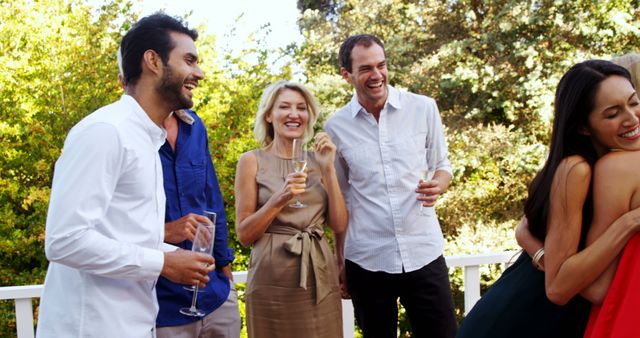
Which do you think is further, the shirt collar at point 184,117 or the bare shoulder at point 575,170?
the shirt collar at point 184,117

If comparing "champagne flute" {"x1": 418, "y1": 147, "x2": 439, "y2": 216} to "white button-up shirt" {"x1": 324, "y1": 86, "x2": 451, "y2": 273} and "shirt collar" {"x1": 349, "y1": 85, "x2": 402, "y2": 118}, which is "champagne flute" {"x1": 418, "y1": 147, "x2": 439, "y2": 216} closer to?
"white button-up shirt" {"x1": 324, "y1": 86, "x2": 451, "y2": 273}

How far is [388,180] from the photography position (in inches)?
125

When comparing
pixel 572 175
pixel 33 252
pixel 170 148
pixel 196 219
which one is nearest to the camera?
pixel 572 175

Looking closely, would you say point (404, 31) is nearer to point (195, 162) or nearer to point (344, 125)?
point (344, 125)

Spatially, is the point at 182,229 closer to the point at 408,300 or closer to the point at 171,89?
the point at 171,89

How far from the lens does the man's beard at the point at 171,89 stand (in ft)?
Result: 7.02

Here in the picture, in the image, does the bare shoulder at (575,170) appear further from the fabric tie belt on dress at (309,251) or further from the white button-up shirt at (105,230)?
the fabric tie belt on dress at (309,251)

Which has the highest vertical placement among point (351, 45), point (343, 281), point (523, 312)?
point (351, 45)

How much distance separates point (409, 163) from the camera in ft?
10.5

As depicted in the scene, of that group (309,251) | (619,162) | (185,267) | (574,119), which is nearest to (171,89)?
(185,267)

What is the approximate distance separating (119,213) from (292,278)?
1.15 m

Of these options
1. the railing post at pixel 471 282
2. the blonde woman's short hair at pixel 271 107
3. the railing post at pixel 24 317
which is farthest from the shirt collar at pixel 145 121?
the railing post at pixel 471 282

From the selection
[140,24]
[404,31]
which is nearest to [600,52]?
[404,31]

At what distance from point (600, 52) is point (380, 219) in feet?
29.7
